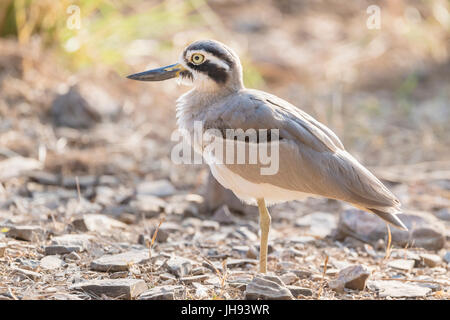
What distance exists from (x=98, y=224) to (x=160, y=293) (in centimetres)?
140

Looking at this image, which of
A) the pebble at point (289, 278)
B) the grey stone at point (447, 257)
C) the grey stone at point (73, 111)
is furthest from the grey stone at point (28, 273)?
the grey stone at point (73, 111)

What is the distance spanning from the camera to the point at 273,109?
11.4 feet

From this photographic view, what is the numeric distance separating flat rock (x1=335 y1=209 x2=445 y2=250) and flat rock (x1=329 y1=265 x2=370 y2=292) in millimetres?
→ 924

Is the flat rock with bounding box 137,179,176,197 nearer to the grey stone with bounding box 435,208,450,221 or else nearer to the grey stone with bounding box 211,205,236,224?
the grey stone with bounding box 211,205,236,224

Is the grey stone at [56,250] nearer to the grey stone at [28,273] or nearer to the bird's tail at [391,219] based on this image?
the grey stone at [28,273]

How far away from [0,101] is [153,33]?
2425 mm

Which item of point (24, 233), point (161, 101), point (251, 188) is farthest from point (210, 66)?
point (161, 101)

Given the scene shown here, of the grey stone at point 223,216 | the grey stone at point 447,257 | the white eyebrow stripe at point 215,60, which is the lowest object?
the grey stone at point 447,257

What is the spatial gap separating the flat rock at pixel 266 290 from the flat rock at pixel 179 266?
49 centimetres

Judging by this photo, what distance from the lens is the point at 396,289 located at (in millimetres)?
3402

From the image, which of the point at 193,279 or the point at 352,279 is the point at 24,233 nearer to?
the point at 193,279

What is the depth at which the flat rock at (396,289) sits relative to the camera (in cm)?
331

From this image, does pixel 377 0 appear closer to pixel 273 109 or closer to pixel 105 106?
pixel 105 106
